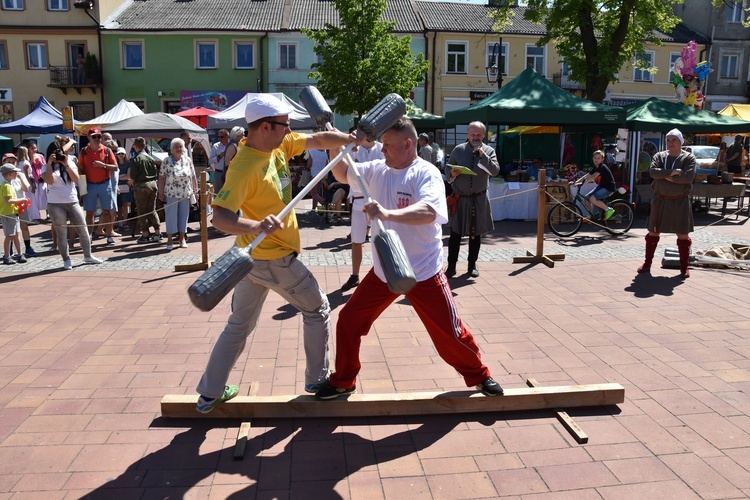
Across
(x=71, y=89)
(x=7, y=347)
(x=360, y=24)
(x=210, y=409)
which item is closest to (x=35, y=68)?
(x=71, y=89)

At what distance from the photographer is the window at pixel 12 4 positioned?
110ft

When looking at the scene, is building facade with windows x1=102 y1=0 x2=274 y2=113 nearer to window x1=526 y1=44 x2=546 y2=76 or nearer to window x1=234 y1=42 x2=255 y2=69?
window x1=234 y1=42 x2=255 y2=69

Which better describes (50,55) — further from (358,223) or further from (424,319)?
(424,319)

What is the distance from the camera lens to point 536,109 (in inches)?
555

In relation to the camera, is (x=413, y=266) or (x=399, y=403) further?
(x=399, y=403)

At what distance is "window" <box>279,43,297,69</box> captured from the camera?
33.9 meters

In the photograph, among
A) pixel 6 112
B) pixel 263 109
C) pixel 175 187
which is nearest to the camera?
pixel 263 109

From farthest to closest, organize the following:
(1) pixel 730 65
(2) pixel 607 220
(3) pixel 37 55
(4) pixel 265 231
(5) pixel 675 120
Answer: (1) pixel 730 65 < (3) pixel 37 55 < (5) pixel 675 120 < (2) pixel 607 220 < (4) pixel 265 231

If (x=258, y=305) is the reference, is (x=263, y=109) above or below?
above

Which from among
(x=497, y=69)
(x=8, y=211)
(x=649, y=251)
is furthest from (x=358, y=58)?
(x=649, y=251)

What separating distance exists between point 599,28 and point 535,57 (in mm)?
14488

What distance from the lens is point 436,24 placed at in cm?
3447

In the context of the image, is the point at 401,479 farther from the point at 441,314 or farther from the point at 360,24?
the point at 360,24

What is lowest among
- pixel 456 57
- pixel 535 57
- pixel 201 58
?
pixel 201 58
